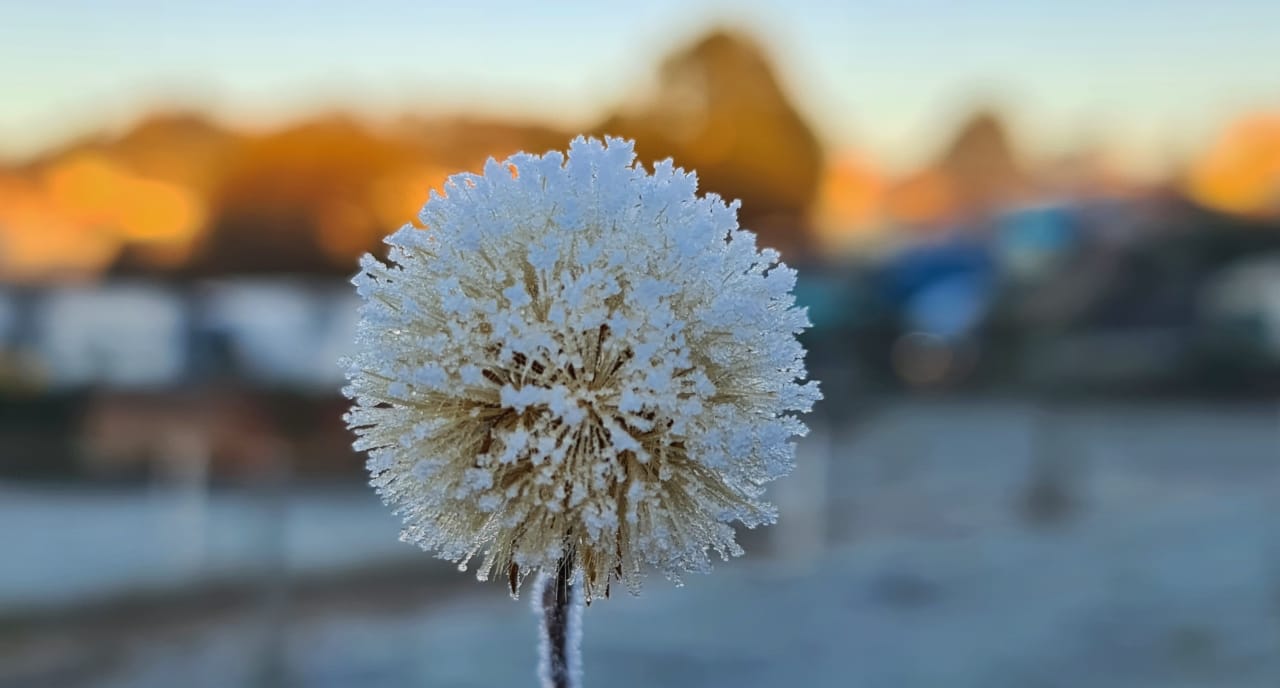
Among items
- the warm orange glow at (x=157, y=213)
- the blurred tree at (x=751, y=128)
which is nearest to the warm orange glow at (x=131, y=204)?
the warm orange glow at (x=157, y=213)

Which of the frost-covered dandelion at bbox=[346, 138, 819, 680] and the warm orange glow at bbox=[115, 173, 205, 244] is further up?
the warm orange glow at bbox=[115, 173, 205, 244]

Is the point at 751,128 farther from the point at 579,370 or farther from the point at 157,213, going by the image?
the point at 579,370

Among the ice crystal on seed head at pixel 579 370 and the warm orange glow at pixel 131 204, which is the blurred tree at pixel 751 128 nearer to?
the warm orange glow at pixel 131 204

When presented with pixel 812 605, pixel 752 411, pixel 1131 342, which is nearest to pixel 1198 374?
pixel 1131 342

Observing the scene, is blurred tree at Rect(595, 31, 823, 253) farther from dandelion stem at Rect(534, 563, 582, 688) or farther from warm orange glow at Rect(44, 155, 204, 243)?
dandelion stem at Rect(534, 563, 582, 688)

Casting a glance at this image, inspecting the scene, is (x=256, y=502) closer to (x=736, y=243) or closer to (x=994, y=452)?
(x=994, y=452)

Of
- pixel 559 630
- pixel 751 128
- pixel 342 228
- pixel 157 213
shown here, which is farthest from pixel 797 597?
pixel 751 128

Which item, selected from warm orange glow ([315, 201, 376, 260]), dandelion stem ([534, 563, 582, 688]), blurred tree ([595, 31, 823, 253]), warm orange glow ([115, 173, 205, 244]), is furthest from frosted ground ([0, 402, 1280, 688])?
blurred tree ([595, 31, 823, 253])
